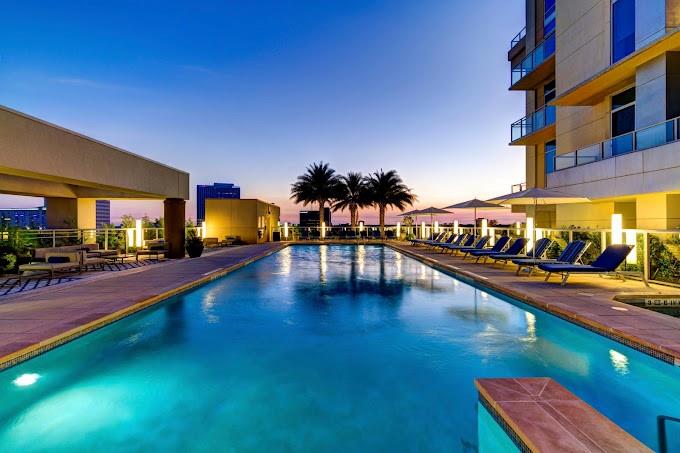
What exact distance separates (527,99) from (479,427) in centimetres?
2060

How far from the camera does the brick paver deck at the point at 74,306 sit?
412cm

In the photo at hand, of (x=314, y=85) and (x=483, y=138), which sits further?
(x=483, y=138)

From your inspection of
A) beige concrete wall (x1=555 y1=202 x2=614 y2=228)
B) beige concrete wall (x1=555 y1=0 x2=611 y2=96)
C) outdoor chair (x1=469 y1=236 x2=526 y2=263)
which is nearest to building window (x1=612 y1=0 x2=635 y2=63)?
beige concrete wall (x1=555 y1=0 x2=611 y2=96)

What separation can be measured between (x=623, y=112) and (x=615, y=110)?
30 centimetres

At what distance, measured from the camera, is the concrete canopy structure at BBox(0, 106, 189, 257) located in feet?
23.4

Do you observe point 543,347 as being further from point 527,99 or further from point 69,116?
point 69,116

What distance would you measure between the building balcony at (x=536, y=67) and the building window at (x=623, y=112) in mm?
4547

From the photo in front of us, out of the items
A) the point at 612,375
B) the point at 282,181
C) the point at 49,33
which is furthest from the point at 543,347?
the point at 282,181

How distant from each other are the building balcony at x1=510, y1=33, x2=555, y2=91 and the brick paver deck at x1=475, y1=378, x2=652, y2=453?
16.8 meters

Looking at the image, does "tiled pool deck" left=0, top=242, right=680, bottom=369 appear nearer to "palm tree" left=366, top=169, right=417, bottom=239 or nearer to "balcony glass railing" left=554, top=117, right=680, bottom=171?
"balcony glass railing" left=554, top=117, right=680, bottom=171

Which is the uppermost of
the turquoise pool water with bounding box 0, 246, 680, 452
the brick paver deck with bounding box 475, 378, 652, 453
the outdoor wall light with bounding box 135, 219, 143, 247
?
the outdoor wall light with bounding box 135, 219, 143, 247

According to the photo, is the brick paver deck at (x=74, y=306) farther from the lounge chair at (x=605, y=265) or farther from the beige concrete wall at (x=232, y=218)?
the beige concrete wall at (x=232, y=218)

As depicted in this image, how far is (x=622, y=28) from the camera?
1090cm

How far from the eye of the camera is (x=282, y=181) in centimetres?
3416
